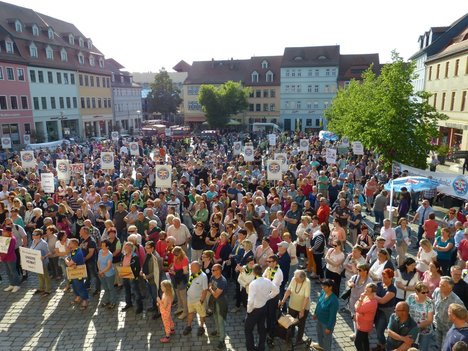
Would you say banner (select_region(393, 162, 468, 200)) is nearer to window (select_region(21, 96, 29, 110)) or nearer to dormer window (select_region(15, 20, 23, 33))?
window (select_region(21, 96, 29, 110))

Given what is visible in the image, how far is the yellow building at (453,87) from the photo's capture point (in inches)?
1264

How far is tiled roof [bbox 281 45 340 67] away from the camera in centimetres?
5925

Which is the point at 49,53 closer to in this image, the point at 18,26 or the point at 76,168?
the point at 18,26

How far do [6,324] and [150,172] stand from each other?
9.91 metres

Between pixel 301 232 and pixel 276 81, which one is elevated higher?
pixel 276 81

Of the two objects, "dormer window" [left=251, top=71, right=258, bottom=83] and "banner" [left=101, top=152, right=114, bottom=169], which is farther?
"dormer window" [left=251, top=71, right=258, bottom=83]

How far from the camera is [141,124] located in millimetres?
70125

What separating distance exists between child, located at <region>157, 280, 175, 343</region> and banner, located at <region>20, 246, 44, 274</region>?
3322 millimetres

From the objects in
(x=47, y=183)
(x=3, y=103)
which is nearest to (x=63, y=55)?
(x=3, y=103)

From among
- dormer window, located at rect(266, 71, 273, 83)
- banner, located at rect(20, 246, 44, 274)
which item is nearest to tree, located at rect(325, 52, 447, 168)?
banner, located at rect(20, 246, 44, 274)

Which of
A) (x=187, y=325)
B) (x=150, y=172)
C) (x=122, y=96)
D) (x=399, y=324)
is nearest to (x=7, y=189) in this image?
(x=150, y=172)

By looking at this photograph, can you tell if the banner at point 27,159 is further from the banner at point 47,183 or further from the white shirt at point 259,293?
the white shirt at point 259,293

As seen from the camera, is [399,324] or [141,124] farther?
[141,124]

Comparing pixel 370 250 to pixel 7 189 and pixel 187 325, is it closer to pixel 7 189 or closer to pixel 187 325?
pixel 187 325
